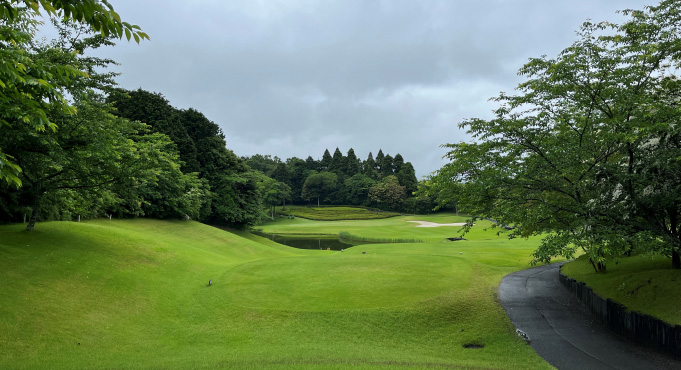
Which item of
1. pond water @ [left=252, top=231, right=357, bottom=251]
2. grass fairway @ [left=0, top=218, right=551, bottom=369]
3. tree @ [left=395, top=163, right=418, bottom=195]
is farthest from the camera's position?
tree @ [left=395, top=163, right=418, bottom=195]

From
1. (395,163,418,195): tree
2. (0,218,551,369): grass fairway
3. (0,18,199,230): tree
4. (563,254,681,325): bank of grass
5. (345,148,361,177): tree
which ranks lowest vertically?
(0,218,551,369): grass fairway

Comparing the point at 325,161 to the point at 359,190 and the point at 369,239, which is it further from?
the point at 369,239

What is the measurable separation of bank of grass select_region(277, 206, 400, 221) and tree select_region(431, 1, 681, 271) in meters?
81.6

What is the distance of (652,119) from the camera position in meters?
10.8

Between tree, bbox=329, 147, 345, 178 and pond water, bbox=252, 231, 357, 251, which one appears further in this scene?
tree, bbox=329, 147, 345, 178

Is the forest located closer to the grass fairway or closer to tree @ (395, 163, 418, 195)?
the grass fairway

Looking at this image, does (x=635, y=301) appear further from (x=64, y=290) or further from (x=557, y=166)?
(x=64, y=290)

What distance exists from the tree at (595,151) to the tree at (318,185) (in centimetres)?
10885

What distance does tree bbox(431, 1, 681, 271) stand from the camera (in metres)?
10.9

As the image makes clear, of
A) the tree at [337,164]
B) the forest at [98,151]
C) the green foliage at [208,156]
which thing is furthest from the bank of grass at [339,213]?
the green foliage at [208,156]

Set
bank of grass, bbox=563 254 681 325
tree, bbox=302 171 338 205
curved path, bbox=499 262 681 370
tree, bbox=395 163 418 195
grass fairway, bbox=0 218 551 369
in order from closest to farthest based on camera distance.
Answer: grass fairway, bbox=0 218 551 369, curved path, bbox=499 262 681 370, bank of grass, bbox=563 254 681 325, tree, bbox=395 163 418 195, tree, bbox=302 171 338 205

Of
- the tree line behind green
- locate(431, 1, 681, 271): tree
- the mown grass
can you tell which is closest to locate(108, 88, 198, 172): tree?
Result: the tree line behind green

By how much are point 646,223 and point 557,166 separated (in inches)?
140

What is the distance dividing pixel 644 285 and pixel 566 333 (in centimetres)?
327
